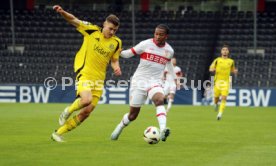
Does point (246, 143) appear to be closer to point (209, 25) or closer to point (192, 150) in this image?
point (192, 150)

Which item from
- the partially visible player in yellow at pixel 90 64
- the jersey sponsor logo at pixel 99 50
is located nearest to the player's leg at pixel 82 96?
the partially visible player in yellow at pixel 90 64

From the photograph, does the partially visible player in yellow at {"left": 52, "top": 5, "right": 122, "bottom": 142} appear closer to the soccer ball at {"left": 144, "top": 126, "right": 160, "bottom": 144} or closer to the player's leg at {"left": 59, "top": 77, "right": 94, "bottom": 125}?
the player's leg at {"left": 59, "top": 77, "right": 94, "bottom": 125}

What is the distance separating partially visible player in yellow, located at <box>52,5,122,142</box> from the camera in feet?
42.2

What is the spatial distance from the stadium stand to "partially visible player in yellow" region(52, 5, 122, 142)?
21.6 metres

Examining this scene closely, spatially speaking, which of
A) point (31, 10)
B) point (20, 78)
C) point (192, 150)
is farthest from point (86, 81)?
point (31, 10)

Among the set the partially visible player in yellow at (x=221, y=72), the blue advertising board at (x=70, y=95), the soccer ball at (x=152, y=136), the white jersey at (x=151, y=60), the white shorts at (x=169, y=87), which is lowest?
the blue advertising board at (x=70, y=95)

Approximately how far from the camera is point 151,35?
38656 millimetres

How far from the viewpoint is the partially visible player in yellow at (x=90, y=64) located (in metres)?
12.9

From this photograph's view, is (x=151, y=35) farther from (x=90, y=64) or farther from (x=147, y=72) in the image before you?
(x=90, y=64)

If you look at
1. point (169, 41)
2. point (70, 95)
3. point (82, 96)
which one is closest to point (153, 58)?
point (82, 96)

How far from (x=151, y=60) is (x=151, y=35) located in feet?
81.9

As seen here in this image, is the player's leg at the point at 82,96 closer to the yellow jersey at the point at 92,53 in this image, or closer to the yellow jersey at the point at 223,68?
the yellow jersey at the point at 92,53

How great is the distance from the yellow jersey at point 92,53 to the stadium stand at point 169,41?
21.6 metres

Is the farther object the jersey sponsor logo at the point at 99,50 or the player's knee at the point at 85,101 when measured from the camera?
the jersey sponsor logo at the point at 99,50
